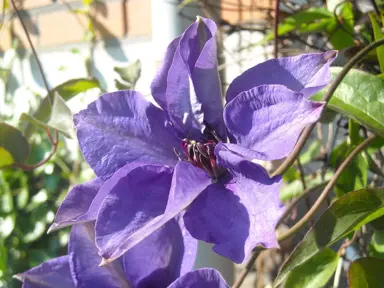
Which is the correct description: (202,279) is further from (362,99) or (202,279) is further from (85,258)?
(362,99)

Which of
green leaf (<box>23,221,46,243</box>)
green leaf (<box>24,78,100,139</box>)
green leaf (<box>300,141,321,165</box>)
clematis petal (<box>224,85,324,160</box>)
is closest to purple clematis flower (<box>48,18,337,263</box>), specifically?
clematis petal (<box>224,85,324,160</box>)

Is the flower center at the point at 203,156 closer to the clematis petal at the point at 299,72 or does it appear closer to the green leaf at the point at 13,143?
the clematis petal at the point at 299,72

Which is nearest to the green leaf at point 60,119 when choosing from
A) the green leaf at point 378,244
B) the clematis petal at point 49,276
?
the clematis petal at point 49,276

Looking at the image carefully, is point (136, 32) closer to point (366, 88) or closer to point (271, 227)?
point (366, 88)

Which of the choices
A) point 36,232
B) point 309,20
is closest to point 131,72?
point 309,20

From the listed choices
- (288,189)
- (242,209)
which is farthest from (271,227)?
(288,189)
